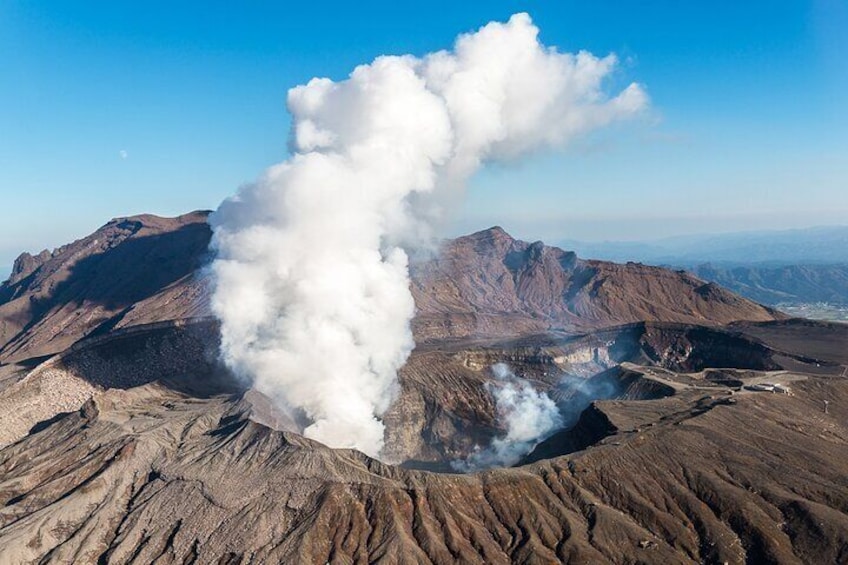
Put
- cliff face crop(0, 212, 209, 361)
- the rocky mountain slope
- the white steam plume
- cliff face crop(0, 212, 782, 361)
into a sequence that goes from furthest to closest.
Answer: cliff face crop(0, 212, 782, 361) < cliff face crop(0, 212, 209, 361) < the white steam plume < the rocky mountain slope

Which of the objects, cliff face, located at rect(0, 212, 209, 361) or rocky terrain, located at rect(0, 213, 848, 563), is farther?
cliff face, located at rect(0, 212, 209, 361)

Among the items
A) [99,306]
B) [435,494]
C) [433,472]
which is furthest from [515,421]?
[99,306]

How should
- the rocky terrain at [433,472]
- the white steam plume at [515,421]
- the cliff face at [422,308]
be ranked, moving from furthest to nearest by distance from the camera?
the cliff face at [422,308], the white steam plume at [515,421], the rocky terrain at [433,472]

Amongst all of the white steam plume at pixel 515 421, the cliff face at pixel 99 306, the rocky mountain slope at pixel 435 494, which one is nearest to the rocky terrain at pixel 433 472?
the rocky mountain slope at pixel 435 494

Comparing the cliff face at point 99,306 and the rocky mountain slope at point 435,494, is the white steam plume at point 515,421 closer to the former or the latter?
the rocky mountain slope at point 435,494

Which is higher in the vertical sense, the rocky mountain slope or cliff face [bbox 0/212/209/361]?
cliff face [bbox 0/212/209/361]

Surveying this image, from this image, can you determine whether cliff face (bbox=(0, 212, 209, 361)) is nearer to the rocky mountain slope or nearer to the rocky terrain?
the rocky terrain

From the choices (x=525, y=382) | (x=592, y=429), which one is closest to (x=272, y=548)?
(x=592, y=429)

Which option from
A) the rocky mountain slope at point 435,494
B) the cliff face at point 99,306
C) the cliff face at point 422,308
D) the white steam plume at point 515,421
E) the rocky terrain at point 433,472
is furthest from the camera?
the cliff face at point 422,308

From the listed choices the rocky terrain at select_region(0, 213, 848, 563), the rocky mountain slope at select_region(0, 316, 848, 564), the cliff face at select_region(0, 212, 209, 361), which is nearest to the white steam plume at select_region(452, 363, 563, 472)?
the rocky terrain at select_region(0, 213, 848, 563)

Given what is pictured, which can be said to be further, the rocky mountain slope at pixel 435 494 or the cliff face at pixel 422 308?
the cliff face at pixel 422 308

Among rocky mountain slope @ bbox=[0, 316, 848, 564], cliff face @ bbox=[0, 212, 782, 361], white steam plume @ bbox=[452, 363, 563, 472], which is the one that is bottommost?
white steam plume @ bbox=[452, 363, 563, 472]
